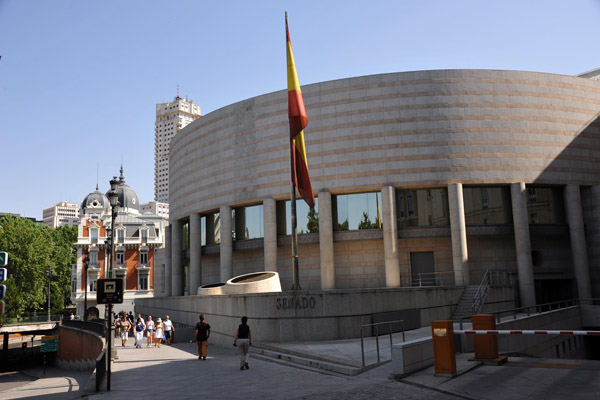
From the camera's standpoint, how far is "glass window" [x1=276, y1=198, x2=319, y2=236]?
36344 millimetres

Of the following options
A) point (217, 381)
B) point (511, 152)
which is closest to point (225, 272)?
point (511, 152)

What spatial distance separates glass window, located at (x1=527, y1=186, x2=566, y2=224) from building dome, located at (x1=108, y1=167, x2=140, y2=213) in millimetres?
81725

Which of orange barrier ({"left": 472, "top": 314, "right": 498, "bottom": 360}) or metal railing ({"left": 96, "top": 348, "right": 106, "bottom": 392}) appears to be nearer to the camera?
metal railing ({"left": 96, "top": 348, "right": 106, "bottom": 392})

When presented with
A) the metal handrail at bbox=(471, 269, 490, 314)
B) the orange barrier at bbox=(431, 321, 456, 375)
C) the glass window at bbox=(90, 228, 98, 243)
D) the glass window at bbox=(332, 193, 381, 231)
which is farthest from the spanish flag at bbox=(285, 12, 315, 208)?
the glass window at bbox=(90, 228, 98, 243)

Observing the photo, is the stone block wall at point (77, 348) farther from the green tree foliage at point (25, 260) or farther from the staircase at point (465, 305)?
the green tree foliage at point (25, 260)

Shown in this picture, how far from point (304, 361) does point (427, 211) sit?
2150 cm

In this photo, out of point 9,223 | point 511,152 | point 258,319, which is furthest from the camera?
point 9,223

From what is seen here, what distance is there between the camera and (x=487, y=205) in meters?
35.0

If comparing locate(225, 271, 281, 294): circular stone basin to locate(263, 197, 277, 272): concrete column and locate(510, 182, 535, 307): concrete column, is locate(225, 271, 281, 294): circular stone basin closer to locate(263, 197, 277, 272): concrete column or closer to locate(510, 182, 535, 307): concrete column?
locate(263, 197, 277, 272): concrete column

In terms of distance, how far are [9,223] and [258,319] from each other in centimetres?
6328

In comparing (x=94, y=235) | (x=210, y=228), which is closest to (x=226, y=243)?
(x=210, y=228)

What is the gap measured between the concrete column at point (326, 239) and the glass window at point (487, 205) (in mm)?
9500

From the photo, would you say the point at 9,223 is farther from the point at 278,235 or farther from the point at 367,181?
the point at 367,181

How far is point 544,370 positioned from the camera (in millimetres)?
13016
